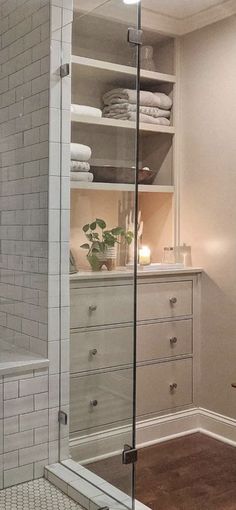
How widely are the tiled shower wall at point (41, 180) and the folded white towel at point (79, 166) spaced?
0.14 m

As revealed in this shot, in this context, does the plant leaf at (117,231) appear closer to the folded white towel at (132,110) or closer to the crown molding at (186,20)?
the folded white towel at (132,110)

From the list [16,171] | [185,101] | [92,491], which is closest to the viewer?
[92,491]

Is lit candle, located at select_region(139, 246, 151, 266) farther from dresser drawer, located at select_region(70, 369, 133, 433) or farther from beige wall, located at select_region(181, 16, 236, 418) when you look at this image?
dresser drawer, located at select_region(70, 369, 133, 433)

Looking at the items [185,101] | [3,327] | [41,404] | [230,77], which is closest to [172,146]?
[185,101]

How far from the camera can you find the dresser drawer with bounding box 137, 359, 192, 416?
10.3 feet

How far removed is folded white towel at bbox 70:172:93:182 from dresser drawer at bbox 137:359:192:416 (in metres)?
1.10

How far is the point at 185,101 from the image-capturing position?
3.44m

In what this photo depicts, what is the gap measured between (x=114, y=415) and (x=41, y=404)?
0.31 m

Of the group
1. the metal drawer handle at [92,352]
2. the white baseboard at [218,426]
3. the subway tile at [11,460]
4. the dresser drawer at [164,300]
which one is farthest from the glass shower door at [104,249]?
the white baseboard at [218,426]

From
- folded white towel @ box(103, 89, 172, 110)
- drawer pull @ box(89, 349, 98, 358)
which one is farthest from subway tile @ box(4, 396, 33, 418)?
folded white towel @ box(103, 89, 172, 110)

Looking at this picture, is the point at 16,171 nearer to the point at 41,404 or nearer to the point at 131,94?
the point at 131,94

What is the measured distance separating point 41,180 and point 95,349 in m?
0.78

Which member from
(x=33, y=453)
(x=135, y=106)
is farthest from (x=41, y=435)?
(x=135, y=106)

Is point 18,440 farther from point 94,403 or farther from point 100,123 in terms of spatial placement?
point 100,123
